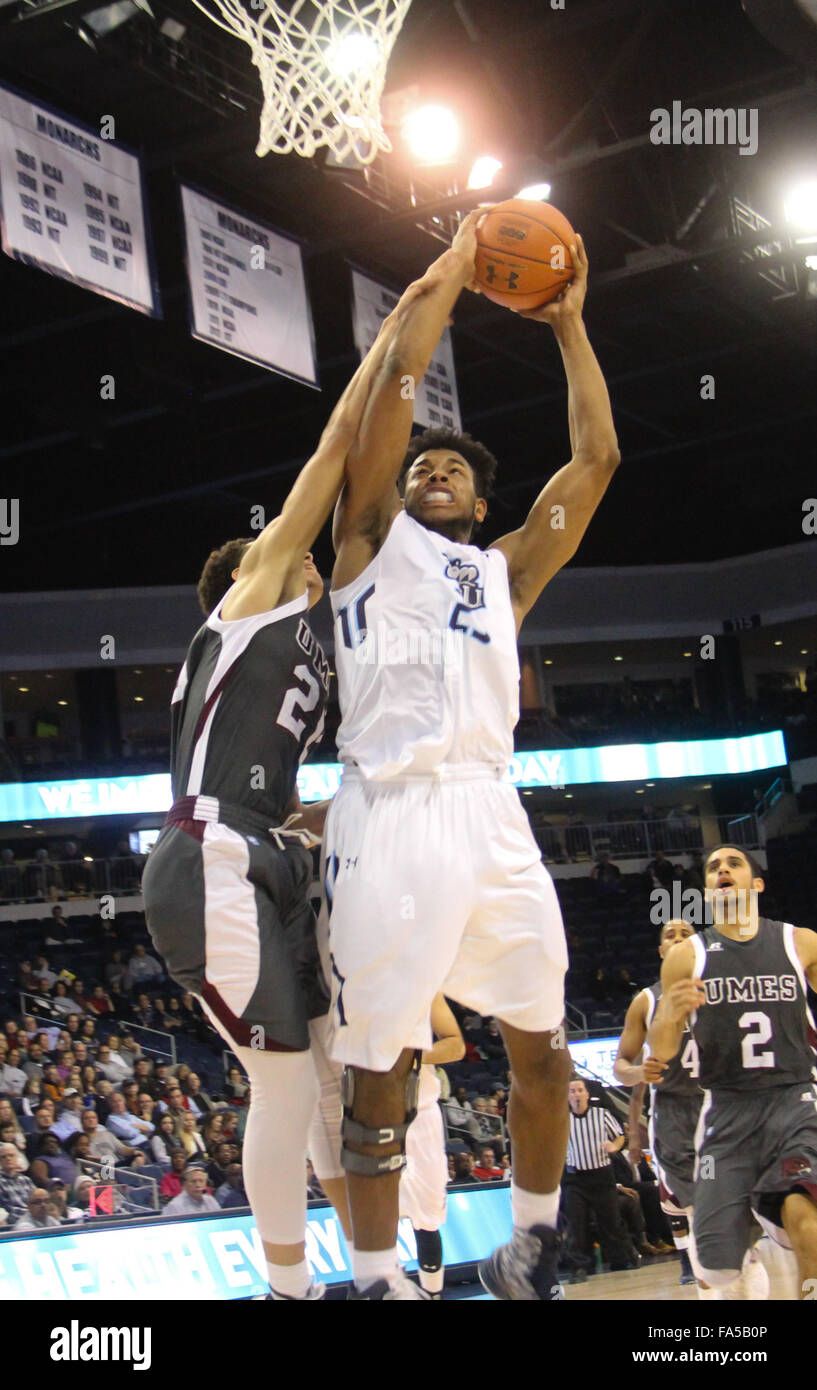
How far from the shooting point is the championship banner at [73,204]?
8.65 m

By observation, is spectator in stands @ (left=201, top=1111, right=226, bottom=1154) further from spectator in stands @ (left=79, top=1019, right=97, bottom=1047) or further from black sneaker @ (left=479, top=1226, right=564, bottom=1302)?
black sneaker @ (left=479, top=1226, right=564, bottom=1302)

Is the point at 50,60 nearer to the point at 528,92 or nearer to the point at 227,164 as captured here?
the point at 227,164

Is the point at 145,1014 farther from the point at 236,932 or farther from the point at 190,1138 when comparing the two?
the point at 236,932

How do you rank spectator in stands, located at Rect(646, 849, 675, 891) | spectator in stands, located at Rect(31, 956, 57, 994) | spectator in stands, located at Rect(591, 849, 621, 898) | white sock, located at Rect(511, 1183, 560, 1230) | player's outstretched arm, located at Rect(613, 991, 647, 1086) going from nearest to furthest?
1. white sock, located at Rect(511, 1183, 560, 1230)
2. player's outstretched arm, located at Rect(613, 991, 647, 1086)
3. spectator in stands, located at Rect(31, 956, 57, 994)
4. spectator in stands, located at Rect(646, 849, 675, 891)
5. spectator in stands, located at Rect(591, 849, 621, 898)

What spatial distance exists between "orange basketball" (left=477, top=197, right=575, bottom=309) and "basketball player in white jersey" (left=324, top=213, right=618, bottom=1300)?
0.21 feet

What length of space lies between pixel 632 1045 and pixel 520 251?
13.4 ft

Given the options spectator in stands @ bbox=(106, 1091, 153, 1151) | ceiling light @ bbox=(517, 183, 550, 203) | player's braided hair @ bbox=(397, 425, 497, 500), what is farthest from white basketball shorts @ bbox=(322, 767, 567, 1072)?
ceiling light @ bbox=(517, 183, 550, 203)

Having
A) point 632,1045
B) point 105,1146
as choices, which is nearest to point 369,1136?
point 632,1045

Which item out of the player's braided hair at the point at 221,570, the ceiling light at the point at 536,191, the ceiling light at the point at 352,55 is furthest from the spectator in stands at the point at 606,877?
the player's braided hair at the point at 221,570

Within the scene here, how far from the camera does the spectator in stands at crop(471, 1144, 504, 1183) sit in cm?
1132

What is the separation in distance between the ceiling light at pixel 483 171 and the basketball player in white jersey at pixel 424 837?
7.82 meters

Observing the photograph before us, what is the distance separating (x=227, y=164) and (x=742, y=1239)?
29.5 feet

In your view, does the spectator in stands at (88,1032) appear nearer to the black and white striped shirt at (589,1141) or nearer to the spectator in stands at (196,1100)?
the spectator in stands at (196,1100)

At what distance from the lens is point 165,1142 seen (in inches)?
453
